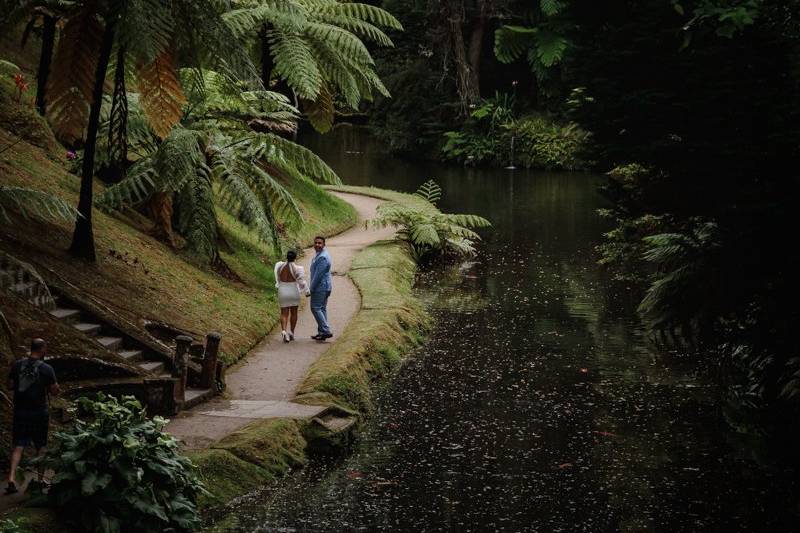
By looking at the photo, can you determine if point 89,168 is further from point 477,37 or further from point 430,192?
point 477,37

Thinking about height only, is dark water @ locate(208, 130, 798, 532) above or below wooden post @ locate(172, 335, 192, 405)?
below

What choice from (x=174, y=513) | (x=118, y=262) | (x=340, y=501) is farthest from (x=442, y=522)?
(x=118, y=262)

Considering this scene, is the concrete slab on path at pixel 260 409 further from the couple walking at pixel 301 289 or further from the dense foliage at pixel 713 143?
the dense foliage at pixel 713 143

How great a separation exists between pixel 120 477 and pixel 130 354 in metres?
3.67

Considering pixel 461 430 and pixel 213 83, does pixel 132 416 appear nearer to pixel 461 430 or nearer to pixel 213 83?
pixel 461 430

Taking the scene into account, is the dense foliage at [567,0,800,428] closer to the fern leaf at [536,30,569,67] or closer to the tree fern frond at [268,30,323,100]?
the tree fern frond at [268,30,323,100]

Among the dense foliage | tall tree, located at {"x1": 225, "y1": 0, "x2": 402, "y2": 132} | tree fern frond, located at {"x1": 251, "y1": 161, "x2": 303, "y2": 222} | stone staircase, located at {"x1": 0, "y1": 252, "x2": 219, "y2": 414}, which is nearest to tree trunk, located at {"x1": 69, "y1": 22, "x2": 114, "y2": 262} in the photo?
stone staircase, located at {"x1": 0, "y1": 252, "x2": 219, "y2": 414}

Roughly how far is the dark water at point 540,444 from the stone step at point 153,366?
7.46 ft

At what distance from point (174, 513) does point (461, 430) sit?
433cm

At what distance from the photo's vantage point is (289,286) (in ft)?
49.1

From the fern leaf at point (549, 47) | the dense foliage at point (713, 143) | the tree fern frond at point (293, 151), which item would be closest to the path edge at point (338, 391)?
the tree fern frond at point (293, 151)

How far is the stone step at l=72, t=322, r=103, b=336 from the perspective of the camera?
11.8 metres

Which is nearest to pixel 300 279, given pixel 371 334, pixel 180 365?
pixel 371 334

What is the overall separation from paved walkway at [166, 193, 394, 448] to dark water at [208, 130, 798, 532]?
0.98m
